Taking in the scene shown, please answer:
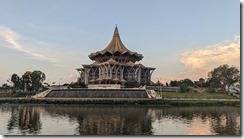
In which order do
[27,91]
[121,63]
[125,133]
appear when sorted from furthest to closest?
[121,63], [27,91], [125,133]

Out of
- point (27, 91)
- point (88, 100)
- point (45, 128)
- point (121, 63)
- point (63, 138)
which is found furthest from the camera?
point (121, 63)

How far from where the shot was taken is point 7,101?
28922 mm

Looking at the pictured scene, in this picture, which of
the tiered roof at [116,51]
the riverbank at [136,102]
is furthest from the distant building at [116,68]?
the riverbank at [136,102]

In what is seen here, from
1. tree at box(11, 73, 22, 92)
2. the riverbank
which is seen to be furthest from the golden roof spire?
the riverbank

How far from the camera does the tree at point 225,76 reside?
38.4 m

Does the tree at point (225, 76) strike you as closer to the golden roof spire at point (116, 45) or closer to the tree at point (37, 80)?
the golden roof spire at point (116, 45)

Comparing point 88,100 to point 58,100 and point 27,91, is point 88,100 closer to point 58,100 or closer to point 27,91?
point 58,100

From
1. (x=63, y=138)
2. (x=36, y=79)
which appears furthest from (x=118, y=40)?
(x=63, y=138)

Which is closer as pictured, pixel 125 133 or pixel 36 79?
pixel 125 133

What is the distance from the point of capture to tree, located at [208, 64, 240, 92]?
3838 cm

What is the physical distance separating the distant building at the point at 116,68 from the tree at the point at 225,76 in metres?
12.4

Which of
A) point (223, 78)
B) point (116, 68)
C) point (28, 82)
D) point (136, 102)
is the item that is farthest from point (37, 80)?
point (223, 78)

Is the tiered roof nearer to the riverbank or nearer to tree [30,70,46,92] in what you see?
tree [30,70,46,92]

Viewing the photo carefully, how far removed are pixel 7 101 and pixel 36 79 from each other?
1020 centimetres
